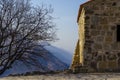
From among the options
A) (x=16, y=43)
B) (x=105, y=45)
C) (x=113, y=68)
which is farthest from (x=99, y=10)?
(x=16, y=43)

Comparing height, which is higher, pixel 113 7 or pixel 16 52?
pixel 113 7

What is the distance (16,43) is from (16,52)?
2.11 feet

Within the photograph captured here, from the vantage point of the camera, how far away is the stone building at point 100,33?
17.7 meters

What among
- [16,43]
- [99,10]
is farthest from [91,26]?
[16,43]

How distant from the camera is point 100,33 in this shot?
17.8m

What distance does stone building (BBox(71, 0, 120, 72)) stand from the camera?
17734 millimetres

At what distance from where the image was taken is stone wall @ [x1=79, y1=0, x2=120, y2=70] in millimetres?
17734

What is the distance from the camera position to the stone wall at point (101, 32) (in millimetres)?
17734

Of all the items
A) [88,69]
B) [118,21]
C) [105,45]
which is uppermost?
[118,21]

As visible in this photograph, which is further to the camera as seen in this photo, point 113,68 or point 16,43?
point 16,43

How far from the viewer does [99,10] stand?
17891 mm

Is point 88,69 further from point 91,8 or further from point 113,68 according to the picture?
point 91,8

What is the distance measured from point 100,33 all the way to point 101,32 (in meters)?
0.07

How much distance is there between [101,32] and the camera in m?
17.8
